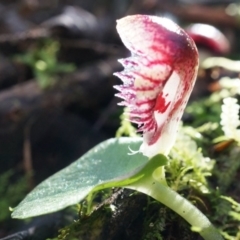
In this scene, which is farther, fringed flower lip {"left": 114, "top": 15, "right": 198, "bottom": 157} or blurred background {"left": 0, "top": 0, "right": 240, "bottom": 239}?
blurred background {"left": 0, "top": 0, "right": 240, "bottom": 239}

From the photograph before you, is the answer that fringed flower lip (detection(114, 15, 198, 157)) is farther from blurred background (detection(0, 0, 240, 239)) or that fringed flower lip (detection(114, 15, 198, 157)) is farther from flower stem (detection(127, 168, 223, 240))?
blurred background (detection(0, 0, 240, 239))

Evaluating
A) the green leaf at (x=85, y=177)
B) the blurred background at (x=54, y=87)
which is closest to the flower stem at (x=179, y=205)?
the green leaf at (x=85, y=177)

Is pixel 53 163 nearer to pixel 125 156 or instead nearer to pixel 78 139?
pixel 78 139

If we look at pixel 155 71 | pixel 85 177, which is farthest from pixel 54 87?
pixel 155 71

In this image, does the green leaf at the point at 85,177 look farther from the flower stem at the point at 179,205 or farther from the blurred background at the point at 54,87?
the blurred background at the point at 54,87

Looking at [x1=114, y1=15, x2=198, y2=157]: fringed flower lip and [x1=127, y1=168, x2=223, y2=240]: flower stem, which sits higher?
[x1=114, y1=15, x2=198, y2=157]: fringed flower lip

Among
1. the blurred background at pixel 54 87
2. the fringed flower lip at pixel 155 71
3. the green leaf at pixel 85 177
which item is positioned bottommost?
the blurred background at pixel 54 87

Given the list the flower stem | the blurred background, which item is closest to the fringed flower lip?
the flower stem

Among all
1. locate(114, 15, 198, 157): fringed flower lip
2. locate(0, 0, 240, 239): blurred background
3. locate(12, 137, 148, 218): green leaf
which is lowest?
locate(0, 0, 240, 239): blurred background
